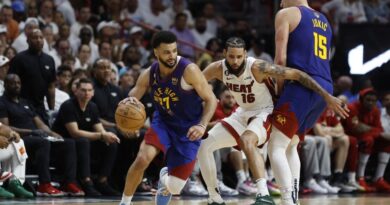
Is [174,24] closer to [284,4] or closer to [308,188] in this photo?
[308,188]

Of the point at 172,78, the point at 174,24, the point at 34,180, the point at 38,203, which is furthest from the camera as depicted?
the point at 174,24

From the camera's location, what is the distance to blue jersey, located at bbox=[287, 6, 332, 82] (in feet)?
26.2

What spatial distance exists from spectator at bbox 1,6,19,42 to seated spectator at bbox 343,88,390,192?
215 inches

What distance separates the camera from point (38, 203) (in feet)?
34.0

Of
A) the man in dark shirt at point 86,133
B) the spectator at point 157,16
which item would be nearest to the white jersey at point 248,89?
the man in dark shirt at point 86,133

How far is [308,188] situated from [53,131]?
13.4 ft

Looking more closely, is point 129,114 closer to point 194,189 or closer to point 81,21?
point 194,189

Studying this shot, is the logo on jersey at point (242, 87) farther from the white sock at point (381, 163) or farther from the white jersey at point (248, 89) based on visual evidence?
the white sock at point (381, 163)

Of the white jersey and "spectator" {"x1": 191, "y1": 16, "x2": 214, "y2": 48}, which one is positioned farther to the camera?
"spectator" {"x1": 191, "y1": 16, "x2": 214, "y2": 48}

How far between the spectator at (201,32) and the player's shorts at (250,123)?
7.80m

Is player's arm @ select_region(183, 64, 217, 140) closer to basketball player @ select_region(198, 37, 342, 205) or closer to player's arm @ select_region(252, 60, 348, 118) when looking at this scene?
player's arm @ select_region(252, 60, 348, 118)

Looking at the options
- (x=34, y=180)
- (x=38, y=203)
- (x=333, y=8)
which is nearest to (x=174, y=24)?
(x=333, y=8)

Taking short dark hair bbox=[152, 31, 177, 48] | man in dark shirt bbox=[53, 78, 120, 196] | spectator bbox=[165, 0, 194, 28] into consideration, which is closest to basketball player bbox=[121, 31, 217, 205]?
short dark hair bbox=[152, 31, 177, 48]

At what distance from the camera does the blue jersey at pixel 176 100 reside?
8.16 metres
